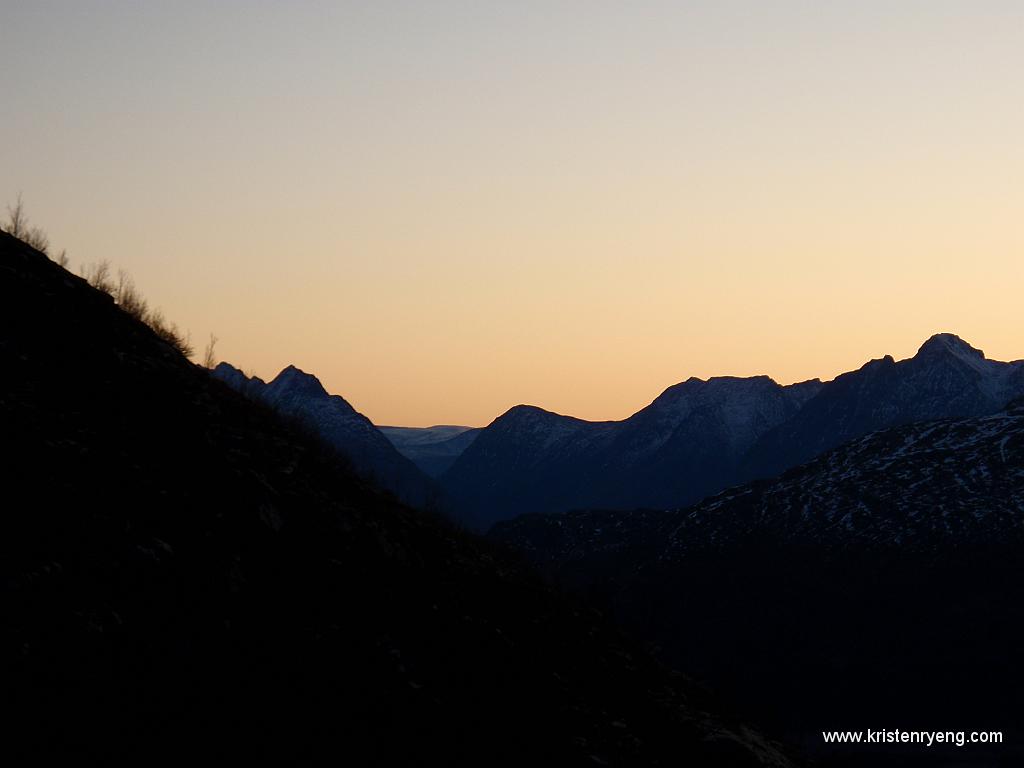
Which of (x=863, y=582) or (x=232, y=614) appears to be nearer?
(x=232, y=614)

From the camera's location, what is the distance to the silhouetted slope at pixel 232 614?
535 inches

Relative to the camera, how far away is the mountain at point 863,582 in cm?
10488

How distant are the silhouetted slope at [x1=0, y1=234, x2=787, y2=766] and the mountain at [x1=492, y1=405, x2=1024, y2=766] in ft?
206

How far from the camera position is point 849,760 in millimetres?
31781

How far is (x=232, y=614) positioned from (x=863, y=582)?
126820 mm

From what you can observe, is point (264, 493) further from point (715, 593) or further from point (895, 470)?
point (895, 470)

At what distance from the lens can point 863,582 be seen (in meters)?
133

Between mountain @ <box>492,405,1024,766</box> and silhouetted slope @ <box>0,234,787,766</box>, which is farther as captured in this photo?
mountain @ <box>492,405,1024,766</box>

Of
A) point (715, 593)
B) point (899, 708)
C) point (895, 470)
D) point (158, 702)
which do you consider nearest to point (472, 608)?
point (158, 702)

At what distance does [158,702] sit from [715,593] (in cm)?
13421

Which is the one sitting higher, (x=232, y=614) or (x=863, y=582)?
(x=863, y=582)

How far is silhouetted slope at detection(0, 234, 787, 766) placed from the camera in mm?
13578

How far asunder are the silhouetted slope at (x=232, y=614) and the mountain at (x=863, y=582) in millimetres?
62777

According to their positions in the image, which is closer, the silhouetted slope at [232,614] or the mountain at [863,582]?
the silhouetted slope at [232,614]
